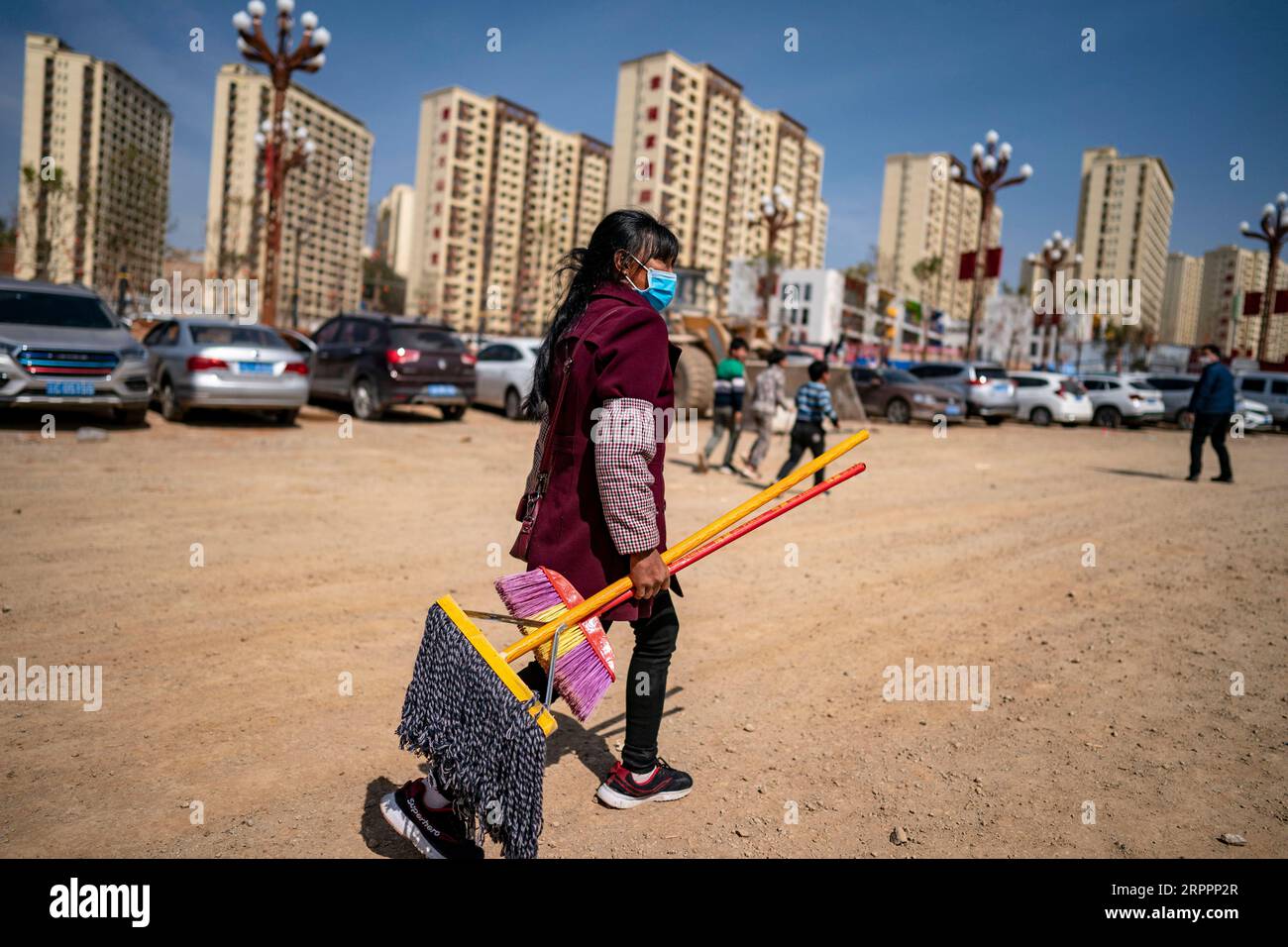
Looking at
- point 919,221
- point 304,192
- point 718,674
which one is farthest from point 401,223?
point 718,674

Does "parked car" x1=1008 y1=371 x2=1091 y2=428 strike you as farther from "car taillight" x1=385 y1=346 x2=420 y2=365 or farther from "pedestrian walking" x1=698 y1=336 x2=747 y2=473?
"car taillight" x1=385 y1=346 x2=420 y2=365

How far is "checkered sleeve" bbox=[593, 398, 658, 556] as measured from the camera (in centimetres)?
253

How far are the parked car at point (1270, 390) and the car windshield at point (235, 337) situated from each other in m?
26.8

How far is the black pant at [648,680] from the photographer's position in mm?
2924

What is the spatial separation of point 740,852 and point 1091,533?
6640 millimetres

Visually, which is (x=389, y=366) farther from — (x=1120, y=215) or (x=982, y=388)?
(x=1120, y=215)

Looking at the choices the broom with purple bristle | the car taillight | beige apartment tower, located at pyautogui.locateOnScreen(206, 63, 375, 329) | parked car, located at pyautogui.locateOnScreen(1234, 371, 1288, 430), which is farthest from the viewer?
beige apartment tower, located at pyautogui.locateOnScreen(206, 63, 375, 329)

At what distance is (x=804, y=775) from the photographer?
3316mm

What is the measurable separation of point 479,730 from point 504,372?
1552cm

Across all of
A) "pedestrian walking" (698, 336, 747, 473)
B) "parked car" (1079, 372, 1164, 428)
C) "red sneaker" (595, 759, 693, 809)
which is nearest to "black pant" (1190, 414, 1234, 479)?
"pedestrian walking" (698, 336, 747, 473)

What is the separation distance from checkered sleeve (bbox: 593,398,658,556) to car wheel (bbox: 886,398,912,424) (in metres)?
21.6

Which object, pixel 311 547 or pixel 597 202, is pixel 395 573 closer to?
pixel 311 547

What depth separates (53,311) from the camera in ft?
36.5
